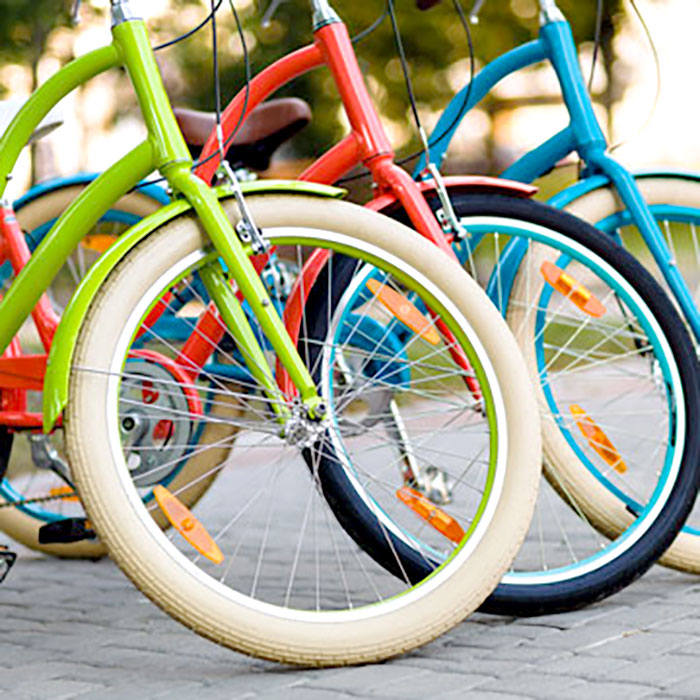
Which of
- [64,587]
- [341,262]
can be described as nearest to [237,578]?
[64,587]

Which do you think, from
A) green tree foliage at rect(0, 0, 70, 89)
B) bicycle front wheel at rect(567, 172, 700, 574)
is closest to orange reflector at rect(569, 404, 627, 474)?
bicycle front wheel at rect(567, 172, 700, 574)

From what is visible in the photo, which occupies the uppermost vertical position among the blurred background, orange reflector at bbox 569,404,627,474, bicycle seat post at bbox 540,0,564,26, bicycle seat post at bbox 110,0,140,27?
the blurred background

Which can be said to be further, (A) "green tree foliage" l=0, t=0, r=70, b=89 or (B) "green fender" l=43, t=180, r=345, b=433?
→ (A) "green tree foliage" l=0, t=0, r=70, b=89

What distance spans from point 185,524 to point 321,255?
72cm

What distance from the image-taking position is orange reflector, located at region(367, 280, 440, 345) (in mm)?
2961

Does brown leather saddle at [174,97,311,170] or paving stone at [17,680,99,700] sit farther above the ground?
brown leather saddle at [174,97,311,170]

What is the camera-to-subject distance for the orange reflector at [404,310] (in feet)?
9.71

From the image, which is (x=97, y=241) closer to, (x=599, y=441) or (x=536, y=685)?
(x=599, y=441)

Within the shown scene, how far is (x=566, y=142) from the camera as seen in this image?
359cm

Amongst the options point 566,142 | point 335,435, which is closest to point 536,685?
point 335,435

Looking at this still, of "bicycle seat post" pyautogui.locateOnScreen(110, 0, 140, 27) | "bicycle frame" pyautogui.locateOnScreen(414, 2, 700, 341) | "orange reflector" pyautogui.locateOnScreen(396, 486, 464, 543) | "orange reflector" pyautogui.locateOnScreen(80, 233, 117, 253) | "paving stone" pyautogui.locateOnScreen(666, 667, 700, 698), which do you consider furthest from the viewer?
"orange reflector" pyautogui.locateOnScreen(80, 233, 117, 253)

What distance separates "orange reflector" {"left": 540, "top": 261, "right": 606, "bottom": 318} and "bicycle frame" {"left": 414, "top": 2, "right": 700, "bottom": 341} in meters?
0.10

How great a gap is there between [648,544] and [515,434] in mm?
544

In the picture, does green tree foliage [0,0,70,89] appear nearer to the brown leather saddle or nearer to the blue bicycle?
the brown leather saddle
